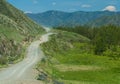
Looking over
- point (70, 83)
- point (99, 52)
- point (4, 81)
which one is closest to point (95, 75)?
point (70, 83)

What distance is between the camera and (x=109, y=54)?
6201 inches

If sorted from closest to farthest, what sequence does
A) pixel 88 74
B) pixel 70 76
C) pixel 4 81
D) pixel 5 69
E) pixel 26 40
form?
pixel 4 81, pixel 5 69, pixel 70 76, pixel 88 74, pixel 26 40

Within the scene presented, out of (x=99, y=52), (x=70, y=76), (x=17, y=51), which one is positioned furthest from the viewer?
(x=99, y=52)

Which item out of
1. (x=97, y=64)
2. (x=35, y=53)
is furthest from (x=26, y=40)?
(x=97, y=64)

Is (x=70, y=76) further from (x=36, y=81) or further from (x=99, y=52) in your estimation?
(x=99, y=52)

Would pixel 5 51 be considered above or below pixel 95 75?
above

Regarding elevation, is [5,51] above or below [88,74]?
above

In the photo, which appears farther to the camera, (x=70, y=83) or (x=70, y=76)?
(x=70, y=76)

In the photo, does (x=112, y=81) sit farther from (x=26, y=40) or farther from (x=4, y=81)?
(x=26, y=40)

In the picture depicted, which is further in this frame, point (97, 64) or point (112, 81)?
point (97, 64)

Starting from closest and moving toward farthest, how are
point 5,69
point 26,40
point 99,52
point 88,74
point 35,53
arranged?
1. point 5,69
2. point 88,74
3. point 35,53
4. point 26,40
5. point 99,52

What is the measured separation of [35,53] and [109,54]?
158 feet

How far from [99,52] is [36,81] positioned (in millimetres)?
105398

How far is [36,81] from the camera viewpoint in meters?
64.4
